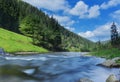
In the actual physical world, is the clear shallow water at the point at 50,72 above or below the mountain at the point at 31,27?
below

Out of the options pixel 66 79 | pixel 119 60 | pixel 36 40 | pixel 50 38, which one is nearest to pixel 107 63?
pixel 119 60

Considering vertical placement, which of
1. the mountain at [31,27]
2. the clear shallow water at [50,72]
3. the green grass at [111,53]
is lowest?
the clear shallow water at [50,72]

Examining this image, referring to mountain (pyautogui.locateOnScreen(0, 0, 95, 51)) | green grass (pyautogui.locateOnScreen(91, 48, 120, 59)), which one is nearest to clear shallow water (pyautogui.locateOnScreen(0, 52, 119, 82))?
green grass (pyautogui.locateOnScreen(91, 48, 120, 59))

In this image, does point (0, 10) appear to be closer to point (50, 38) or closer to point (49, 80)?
point (50, 38)

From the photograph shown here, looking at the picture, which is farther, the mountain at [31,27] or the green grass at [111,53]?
the mountain at [31,27]

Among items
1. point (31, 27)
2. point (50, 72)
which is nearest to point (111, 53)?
point (50, 72)

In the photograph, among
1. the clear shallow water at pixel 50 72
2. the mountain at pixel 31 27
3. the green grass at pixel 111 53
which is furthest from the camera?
the mountain at pixel 31 27

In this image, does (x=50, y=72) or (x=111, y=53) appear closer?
(x=50, y=72)

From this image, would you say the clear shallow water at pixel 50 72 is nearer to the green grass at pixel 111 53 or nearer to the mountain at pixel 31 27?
the green grass at pixel 111 53

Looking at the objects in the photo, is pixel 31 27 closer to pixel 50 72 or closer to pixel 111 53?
pixel 111 53

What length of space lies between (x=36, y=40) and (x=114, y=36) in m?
49.3

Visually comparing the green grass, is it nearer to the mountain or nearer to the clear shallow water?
the clear shallow water

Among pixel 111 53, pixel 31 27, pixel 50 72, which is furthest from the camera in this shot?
pixel 31 27

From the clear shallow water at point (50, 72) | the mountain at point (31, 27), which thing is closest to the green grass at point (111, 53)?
the clear shallow water at point (50, 72)
